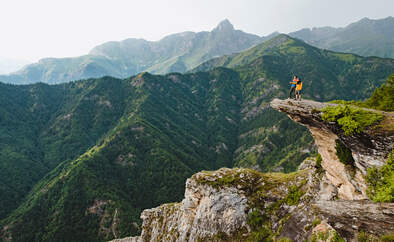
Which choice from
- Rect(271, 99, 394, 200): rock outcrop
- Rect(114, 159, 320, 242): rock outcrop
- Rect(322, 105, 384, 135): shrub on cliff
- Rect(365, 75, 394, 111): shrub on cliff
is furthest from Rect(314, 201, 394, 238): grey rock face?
Rect(365, 75, 394, 111): shrub on cliff

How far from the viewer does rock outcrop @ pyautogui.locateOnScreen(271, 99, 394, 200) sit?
18266mm

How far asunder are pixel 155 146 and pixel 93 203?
A: 238 ft

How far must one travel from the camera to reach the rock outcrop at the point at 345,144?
18.3 m

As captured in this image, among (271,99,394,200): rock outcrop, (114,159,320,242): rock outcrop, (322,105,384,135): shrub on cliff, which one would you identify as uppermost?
(322,105,384,135): shrub on cliff

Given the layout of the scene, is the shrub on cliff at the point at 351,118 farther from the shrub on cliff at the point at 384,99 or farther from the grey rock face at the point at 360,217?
the shrub on cliff at the point at 384,99

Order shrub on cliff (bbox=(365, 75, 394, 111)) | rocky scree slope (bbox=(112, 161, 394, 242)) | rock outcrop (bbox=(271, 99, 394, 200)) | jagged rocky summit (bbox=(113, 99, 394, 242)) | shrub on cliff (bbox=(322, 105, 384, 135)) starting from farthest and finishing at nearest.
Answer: shrub on cliff (bbox=(365, 75, 394, 111)) < shrub on cliff (bbox=(322, 105, 384, 135)) < rock outcrop (bbox=(271, 99, 394, 200)) < rocky scree slope (bbox=(112, 161, 394, 242)) < jagged rocky summit (bbox=(113, 99, 394, 242))

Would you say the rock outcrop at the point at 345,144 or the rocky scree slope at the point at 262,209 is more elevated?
the rock outcrop at the point at 345,144

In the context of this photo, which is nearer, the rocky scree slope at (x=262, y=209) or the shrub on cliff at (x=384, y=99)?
the rocky scree slope at (x=262, y=209)

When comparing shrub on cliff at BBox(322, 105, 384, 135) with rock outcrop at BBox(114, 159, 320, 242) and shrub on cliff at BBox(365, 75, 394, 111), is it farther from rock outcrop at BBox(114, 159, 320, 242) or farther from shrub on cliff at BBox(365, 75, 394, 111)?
shrub on cliff at BBox(365, 75, 394, 111)

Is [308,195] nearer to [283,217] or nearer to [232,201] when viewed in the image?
[283,217]

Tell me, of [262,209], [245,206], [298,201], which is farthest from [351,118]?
[245,206]

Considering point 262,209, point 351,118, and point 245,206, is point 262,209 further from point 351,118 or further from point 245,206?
point 351,118

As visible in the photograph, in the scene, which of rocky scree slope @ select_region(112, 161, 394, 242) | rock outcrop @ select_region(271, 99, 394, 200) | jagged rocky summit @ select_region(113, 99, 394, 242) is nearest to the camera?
jagged rocky summit @ select_region(113, 99, 394, 242)

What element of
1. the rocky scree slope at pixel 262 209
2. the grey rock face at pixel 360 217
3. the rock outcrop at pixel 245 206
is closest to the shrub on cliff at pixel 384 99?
the rocky scree slope at pixel 262 209
